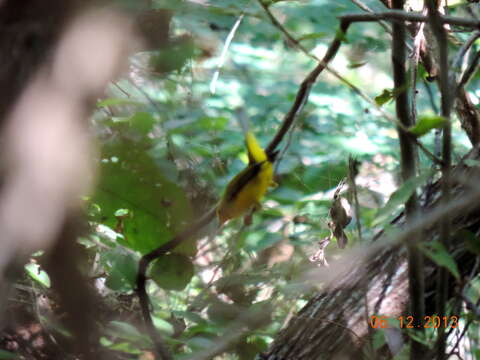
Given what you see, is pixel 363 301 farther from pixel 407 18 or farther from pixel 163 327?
pixel 407 18

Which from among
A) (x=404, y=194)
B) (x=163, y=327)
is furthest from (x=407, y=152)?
(x=163, y=327)

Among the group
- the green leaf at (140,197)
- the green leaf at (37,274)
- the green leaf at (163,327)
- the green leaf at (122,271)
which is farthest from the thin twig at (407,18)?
the green leaf at (37,274)

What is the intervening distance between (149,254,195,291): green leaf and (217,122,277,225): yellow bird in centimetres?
17

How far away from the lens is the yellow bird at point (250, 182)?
2.59 ft

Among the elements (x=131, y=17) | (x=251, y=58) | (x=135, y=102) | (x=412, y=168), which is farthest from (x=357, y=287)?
(x=251, y=58)

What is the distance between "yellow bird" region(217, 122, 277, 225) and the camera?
2.59 feet

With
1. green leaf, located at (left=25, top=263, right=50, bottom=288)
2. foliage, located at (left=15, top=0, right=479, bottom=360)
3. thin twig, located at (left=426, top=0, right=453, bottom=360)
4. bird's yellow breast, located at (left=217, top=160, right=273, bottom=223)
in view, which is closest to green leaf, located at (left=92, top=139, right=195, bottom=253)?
foliage, located at (left=15, top=0, right=479, bottom=360)

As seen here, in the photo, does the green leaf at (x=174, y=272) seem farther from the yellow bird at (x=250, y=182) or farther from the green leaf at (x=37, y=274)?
the green leaf at (x=37, y=274)

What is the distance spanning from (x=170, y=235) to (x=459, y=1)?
0.97 metres

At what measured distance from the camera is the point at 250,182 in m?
0.80

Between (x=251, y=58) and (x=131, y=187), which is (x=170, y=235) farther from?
(x=251, y=58)

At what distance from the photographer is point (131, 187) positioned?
1.02 m

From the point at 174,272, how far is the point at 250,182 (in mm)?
255

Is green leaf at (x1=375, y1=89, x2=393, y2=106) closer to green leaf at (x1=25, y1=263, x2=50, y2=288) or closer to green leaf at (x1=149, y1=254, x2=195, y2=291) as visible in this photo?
green leaf at (x1=149, y1=254, x2=195, y2=291)
